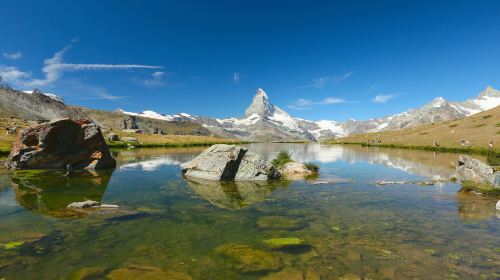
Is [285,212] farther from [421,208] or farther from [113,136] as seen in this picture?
[113,136]

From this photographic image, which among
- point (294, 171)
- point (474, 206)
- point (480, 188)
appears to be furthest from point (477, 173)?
point (294, 171)

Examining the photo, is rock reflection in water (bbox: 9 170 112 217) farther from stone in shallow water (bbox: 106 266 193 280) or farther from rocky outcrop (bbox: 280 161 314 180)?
rocky outcrop (bbox: 280 161 314 180)

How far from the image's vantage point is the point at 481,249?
1488cm

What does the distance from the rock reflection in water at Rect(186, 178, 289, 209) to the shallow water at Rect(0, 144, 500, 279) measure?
0.55ft

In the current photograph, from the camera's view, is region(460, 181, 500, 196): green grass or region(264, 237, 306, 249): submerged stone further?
region(460, 181, 500, 196): green grass

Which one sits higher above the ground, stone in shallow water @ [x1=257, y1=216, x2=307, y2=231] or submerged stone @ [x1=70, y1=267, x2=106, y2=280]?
stone in shallow water @ [x1=257, y1=216, x2=307, y2=231]

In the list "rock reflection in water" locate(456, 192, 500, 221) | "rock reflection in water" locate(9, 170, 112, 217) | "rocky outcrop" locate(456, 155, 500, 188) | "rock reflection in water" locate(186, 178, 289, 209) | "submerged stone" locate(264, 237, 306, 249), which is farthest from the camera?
"rocky outcrop" locate(456, 155, 500, 188)

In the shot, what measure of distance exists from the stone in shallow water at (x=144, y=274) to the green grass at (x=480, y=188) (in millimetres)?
28234

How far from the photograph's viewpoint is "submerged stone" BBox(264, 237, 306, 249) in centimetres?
1537

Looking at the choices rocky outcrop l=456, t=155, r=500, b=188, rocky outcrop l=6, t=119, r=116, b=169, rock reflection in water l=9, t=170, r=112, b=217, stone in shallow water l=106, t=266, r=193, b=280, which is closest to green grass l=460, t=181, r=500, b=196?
rocky outcrop l=456, t=155, r=500, b=188

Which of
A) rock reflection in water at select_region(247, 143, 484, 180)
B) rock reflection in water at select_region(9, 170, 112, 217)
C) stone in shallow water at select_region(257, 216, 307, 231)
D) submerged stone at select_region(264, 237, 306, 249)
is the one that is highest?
rock reflection in water at select_region(247, 143, 484, 180)

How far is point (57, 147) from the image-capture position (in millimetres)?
43875

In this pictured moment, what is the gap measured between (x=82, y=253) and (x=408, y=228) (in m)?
17.1

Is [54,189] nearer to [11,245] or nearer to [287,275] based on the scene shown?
[11,245]
